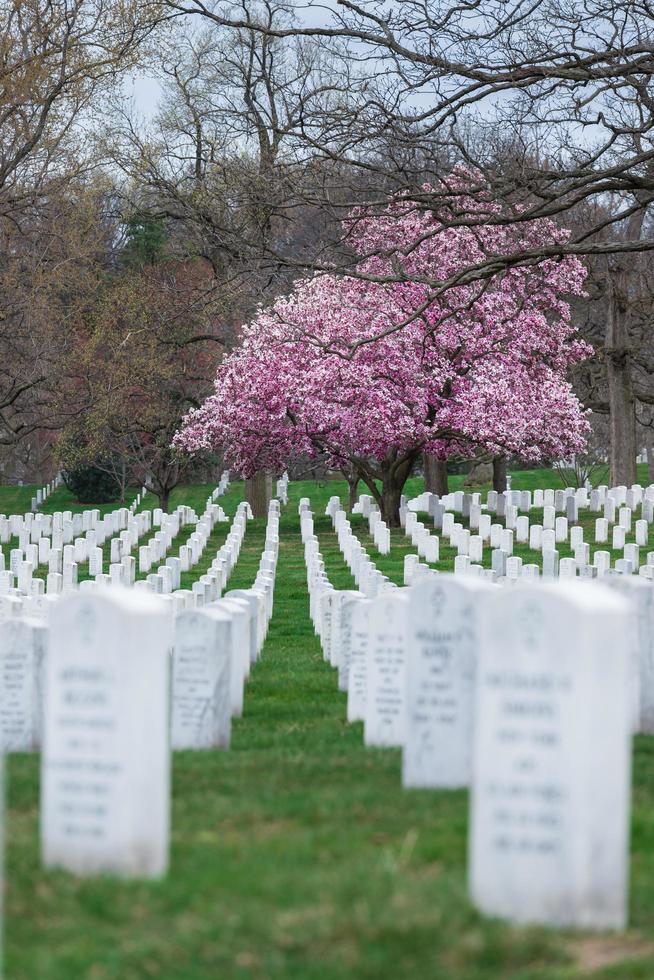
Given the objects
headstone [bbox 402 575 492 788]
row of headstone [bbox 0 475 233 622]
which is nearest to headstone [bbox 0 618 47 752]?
headstone [bbox 402 575 492 788]

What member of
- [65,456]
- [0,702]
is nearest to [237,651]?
[0,702]

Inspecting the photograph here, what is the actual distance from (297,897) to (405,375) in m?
27.3

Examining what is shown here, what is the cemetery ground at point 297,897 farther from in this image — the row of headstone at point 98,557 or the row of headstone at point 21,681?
the row of headstone at point 98,557

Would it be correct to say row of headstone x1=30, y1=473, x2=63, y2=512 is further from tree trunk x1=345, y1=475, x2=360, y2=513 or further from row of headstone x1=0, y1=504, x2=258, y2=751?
row of headstone x1=0, y1=504, x2=258, y2=751

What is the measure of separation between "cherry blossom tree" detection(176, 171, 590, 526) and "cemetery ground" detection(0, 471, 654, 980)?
78.0 ft

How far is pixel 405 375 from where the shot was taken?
32.2 m

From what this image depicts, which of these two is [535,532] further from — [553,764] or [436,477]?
[553,764]

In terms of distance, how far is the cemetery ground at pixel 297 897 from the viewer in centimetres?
465

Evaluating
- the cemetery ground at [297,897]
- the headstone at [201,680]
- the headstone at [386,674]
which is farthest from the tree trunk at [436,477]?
the cemetery ground at [297,897]

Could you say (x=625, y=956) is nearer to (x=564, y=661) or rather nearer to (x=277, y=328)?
(x=564, y=661)

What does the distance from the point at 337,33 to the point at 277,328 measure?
1807 cm

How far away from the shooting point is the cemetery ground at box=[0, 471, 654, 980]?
4648 mm

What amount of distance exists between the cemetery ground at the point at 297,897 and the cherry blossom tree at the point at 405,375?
23766mm

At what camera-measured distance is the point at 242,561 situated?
94.7ft
